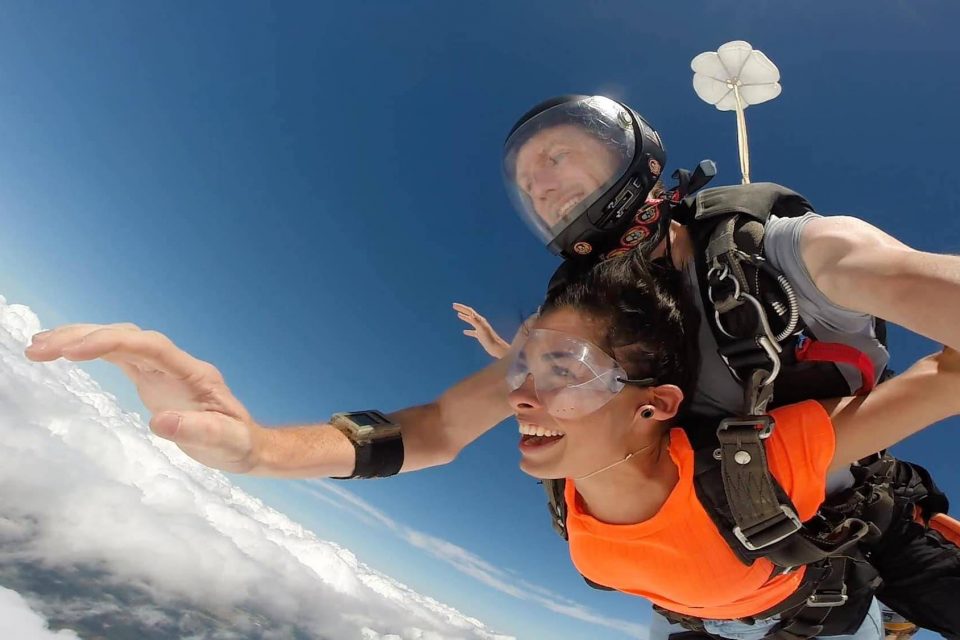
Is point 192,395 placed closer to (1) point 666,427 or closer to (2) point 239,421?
(2) point 239,421

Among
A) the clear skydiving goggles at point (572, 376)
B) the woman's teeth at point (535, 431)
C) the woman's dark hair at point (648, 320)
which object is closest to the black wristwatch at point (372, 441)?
the woman's teeth at point (535, 431)

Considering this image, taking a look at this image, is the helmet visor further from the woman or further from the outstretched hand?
the outstretched hand

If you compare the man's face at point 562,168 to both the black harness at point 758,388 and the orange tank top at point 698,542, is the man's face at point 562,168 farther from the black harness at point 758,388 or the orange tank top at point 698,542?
the orange tank top at point 698,542

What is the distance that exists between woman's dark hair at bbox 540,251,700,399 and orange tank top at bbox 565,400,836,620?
8.7 inches

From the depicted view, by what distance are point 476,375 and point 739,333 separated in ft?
3.64

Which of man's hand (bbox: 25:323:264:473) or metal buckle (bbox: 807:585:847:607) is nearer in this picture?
man's hand (bbox: 25:323:264:473)

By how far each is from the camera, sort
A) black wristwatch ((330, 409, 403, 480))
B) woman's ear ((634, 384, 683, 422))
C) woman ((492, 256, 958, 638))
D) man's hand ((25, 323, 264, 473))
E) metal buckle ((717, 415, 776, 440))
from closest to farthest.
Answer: man's hand ((25, 323, 264, 473)) → metal buckle ((717, 415, 776, 440)) → woman ((492, 256, 958, 638)) → woman's ear ((634, 384, 683, 422)) → black wristwatch ((330, 409, 403, 480))

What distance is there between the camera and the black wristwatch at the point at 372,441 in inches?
74.0

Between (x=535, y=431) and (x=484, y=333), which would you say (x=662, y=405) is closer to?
(x=535, y=431)

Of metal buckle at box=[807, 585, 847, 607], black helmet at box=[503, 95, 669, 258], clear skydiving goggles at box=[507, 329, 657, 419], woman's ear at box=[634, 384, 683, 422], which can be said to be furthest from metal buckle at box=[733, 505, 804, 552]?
black helmet at box=[503, 95, 669, 258]

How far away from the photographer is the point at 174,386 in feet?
4.18

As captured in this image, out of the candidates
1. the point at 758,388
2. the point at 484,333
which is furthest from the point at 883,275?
the point at 484,333

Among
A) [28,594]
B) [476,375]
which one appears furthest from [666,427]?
[28,594]

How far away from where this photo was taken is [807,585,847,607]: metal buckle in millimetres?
1886
